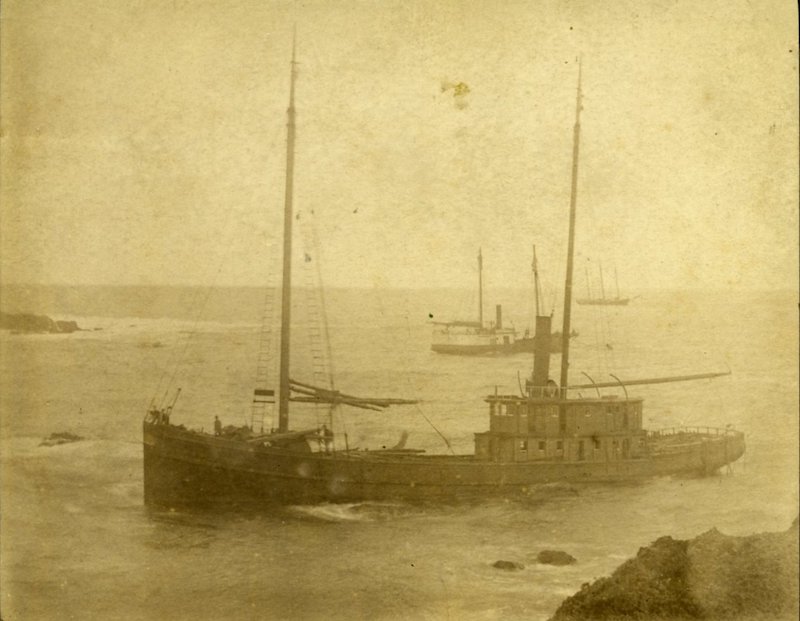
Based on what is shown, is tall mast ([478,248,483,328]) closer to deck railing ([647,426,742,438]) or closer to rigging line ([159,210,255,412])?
deck railing ([647,426,742,438])

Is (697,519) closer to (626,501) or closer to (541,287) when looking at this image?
(626,501)

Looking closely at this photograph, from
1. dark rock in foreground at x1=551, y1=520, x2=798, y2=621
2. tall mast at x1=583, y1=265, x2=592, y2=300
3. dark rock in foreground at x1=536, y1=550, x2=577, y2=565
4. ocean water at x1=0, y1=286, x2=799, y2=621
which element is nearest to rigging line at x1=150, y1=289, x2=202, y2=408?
ocean water at x1=0, y1=286, x2=799, y2=621

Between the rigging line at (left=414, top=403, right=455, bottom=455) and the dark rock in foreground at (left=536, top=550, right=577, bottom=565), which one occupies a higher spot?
the rigging line at (left=414, top=403, right=455, bottom=455)

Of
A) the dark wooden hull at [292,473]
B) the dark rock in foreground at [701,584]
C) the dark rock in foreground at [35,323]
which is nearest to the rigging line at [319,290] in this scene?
the dark wooden hull at [292,473]

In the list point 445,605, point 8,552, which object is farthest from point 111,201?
point 445,605

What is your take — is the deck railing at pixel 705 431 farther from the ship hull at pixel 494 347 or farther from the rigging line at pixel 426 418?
the rigging line at pixel 426 418

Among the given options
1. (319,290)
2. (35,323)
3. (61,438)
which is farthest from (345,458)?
(35,323)

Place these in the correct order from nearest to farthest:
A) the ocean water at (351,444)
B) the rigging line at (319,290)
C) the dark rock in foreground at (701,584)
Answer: the dark rock in foreground at (701,584) < the ocean water at (351,444) < the rigging line at (319,290)
